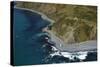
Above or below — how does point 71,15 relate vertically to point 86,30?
above

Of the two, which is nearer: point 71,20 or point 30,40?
point 30,40

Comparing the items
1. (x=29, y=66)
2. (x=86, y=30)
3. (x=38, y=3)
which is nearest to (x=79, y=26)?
(x=86, y=30)

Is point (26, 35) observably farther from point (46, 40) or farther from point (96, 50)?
point (96, 50)

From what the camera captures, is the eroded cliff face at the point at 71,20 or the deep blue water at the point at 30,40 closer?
the deep blue water at the point at 30,40

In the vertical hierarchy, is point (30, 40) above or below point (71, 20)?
below
